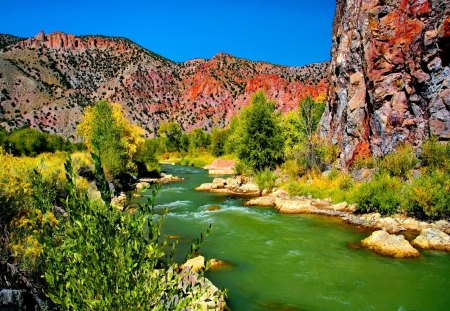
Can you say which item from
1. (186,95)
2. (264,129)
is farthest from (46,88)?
(264,129)

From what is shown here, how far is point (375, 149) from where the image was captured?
26.7 m

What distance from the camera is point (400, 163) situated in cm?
2231

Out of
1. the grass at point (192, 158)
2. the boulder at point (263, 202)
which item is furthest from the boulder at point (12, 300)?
the grass at point (192, 158)

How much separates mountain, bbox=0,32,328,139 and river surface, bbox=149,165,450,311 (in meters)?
98.9

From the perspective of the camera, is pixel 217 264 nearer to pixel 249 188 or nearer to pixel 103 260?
pixel 103 260

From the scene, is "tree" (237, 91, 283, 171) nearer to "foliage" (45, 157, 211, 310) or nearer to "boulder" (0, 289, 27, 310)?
"boulder" (0, 289, 27, 310)

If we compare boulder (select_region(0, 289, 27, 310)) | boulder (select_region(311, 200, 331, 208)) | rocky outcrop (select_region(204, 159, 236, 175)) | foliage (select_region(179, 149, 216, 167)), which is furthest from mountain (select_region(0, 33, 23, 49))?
boulder (select_region(0, 289, 27, 310))

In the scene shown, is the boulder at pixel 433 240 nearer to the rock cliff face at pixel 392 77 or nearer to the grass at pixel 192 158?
the rock cliff face at pixel 392 77

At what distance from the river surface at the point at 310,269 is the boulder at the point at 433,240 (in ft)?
1.77

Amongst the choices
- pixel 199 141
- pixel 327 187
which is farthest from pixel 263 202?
pixel 199 141

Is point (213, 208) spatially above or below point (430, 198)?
below

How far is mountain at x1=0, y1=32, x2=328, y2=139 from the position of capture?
112 metres

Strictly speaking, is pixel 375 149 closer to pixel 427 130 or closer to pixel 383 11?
pixel 427 130

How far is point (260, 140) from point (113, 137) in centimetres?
1449
